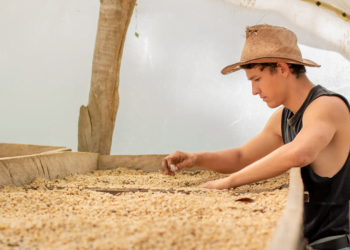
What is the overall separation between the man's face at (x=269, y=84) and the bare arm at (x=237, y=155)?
14.2 inches

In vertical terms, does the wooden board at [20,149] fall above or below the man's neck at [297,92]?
below

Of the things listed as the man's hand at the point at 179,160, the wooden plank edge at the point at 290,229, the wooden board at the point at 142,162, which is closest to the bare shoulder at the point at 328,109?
the wooden plank edge at the point at 290,229

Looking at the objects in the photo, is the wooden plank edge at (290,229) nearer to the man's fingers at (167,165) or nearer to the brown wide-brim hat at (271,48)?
the brown wide-brim hat at (271,48)

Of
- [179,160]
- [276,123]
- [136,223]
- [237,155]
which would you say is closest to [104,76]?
[179,160]

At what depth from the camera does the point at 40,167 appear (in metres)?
1.66

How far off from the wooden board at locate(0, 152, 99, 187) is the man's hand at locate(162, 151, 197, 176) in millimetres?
642

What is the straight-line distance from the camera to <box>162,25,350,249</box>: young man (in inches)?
48.7

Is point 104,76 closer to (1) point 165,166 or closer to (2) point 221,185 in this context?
(1) point 165,166

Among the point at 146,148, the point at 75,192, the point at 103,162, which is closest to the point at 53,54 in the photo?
the point at 146,148

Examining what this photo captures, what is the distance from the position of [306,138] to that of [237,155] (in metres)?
0.87

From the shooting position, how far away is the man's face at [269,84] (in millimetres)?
1521

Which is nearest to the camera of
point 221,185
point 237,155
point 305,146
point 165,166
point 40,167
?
point 305,146

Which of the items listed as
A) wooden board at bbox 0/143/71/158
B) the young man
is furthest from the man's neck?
wooden board at bbox 0/143/71/158

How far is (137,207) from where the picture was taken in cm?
94
